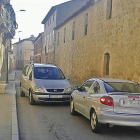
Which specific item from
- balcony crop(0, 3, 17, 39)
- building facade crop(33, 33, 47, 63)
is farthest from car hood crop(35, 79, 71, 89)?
building facade crop(33, 33, 47, 63)

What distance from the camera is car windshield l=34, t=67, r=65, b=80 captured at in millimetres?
10987

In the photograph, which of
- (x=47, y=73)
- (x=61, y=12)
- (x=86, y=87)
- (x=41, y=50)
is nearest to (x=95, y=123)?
(x=86, y=87)

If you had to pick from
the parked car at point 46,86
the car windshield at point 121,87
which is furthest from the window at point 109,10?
the car windshield at point 121,87

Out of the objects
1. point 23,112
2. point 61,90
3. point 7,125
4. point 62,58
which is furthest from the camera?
point 62,58

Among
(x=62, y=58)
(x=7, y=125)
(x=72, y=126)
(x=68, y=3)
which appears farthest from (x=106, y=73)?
(x=68, y=3)

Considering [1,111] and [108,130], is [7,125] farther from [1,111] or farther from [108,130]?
[108,130]

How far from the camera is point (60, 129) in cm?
643

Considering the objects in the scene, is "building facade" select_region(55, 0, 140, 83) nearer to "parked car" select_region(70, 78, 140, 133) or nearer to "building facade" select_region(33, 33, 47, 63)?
"parked car" select_region(70, 78, 140, 133)

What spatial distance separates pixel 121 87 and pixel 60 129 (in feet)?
6.44

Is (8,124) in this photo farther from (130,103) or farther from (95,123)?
(130,103)

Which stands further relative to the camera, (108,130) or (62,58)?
(62,58)

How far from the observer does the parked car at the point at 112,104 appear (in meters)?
5.68

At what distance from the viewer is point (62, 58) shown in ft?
91.5

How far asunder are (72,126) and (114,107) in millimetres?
1596
